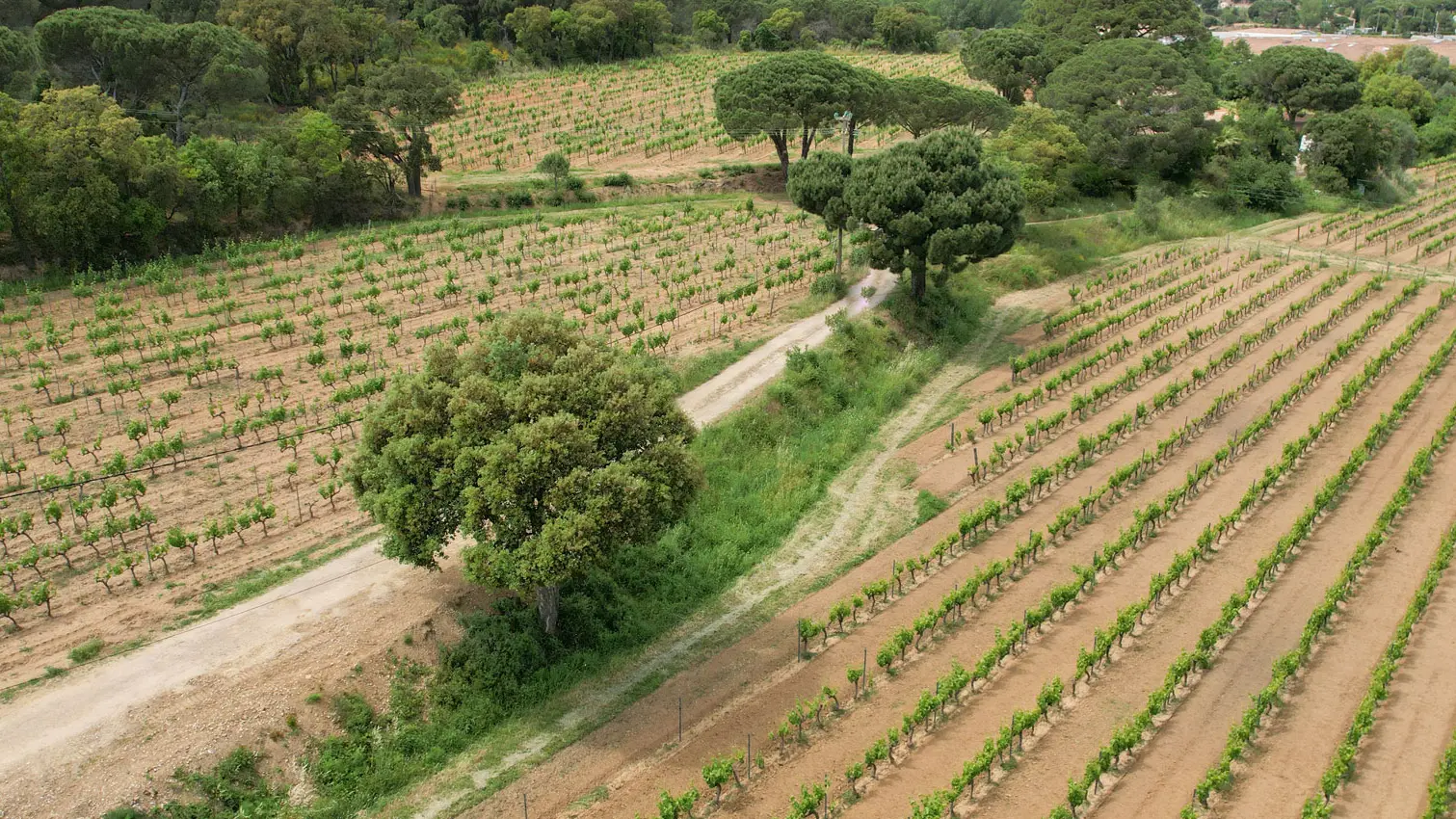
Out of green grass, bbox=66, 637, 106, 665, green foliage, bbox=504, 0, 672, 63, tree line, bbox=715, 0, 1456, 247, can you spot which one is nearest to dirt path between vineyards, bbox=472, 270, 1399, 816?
green grass, bbox=66, 637, 106, 665

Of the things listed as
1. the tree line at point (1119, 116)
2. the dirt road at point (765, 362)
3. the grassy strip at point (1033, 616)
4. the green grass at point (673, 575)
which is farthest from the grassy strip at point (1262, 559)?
the tree line at point (1119, 116)

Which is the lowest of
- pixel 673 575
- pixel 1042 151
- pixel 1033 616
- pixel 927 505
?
pixel 1033 616

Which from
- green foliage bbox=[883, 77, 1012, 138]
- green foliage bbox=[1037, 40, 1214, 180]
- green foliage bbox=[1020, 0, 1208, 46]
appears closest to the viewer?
green foliage bbox=[883, 77, 1012, 138]

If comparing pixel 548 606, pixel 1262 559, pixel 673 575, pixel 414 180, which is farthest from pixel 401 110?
pixel 1262 559

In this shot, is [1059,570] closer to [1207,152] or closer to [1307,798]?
[1307,798]

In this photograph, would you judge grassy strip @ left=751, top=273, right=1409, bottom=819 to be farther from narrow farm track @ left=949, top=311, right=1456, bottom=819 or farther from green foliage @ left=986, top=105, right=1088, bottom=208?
green foliage @ left=986, top=105, right=1088, bottom=208

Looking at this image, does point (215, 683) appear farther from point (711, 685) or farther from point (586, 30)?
point (586, 30)
